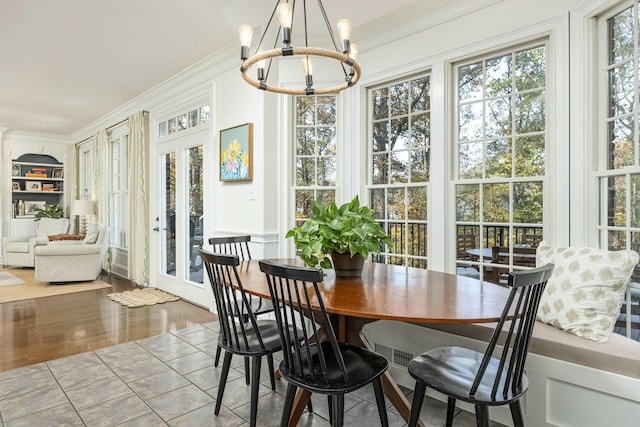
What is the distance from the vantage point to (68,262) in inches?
220

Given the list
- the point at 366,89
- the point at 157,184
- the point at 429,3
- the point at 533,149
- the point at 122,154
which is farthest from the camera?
the point at 122,154

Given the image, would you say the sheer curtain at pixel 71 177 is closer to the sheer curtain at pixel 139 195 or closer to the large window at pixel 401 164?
the sheer curtain at pixel 139 195

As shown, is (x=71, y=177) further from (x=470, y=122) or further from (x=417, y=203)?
(x=470, y=122)

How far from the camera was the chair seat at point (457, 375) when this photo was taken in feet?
4.54

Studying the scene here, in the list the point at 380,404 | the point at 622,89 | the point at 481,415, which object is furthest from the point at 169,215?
the point at 622,89

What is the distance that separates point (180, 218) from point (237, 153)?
156 centimetres

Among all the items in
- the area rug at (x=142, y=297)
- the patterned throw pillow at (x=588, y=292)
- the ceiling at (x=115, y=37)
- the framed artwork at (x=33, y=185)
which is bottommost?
the area rug at (x=142, y=297)

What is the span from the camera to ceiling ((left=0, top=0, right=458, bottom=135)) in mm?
3033

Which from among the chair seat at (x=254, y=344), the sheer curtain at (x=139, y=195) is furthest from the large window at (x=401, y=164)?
the sheer curtain at (x=139, y=195)

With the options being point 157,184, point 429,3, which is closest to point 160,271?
Answer: point 157,184

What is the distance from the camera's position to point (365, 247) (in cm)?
198

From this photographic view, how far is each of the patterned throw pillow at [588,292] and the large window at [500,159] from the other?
586mm

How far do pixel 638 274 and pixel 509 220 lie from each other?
2.60 ft

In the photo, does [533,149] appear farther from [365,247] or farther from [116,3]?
[116,3]
